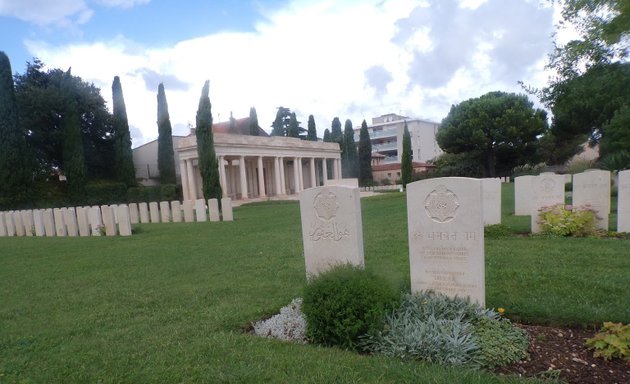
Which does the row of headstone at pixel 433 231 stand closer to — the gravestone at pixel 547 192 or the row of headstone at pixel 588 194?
the row of headstone at pixel 588 194

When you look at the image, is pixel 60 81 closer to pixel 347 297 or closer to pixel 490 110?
pixel 347 297

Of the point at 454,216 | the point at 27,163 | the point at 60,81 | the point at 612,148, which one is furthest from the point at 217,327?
the point at 60,81

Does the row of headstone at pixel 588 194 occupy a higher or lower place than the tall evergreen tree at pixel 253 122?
lower

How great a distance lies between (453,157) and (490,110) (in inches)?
263

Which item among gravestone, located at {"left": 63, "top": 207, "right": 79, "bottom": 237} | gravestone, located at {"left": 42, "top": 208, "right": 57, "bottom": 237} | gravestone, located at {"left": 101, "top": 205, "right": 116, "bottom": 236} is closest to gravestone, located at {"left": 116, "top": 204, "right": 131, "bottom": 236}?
gravestone, located at {"left": 101, "top": 205, "right": 116, "bottom": 236}

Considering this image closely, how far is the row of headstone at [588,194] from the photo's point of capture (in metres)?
8.01

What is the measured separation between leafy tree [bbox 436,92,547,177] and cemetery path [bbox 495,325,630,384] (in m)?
35.7

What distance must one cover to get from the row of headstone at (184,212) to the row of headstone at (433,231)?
485 inches

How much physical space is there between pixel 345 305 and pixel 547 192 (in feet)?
25.6

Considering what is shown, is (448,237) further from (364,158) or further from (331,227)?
(364,158)

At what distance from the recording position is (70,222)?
1413cm

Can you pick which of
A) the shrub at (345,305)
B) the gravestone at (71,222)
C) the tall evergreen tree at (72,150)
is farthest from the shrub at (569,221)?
the tall evergreen tree at (72,150)

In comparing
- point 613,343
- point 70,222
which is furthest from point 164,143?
point 613,343

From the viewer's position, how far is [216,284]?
5.78m
